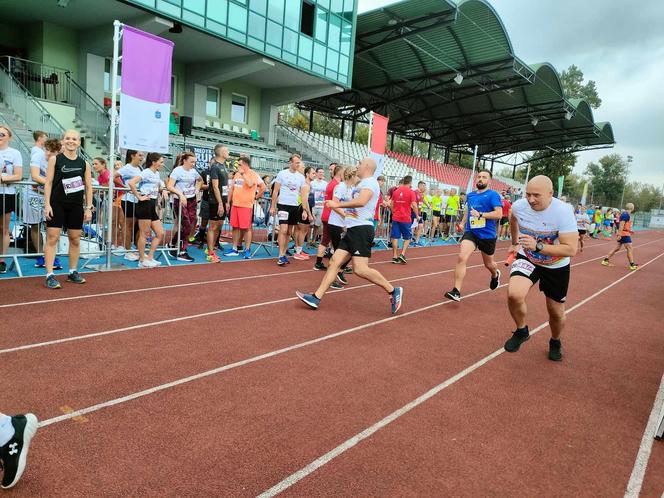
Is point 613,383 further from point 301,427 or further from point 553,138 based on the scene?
point 553,138

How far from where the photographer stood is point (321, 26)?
75.8 ft

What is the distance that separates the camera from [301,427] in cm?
317

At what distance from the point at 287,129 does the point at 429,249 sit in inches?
614

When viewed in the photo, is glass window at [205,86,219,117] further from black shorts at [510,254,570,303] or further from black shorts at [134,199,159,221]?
black shorts at [510,254,570,303]

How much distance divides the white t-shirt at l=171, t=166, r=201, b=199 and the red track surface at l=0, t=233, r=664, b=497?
2.87 meters

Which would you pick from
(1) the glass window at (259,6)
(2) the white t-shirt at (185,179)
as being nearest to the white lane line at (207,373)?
(2) the white t-shirt at (185,179)

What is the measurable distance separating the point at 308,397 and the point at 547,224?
282cm

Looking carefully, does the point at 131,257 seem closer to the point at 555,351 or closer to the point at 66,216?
the point at 66,216

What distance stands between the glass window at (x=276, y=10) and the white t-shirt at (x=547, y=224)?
63.8 ft

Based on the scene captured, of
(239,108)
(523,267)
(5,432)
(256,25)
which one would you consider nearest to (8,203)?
(5,432)

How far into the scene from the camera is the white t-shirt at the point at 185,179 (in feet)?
29.1

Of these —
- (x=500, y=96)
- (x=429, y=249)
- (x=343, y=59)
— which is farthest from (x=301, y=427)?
(x=500, y=96)

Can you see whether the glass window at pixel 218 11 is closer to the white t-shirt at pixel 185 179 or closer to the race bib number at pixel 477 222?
the white t-shirt at pixel 185 179

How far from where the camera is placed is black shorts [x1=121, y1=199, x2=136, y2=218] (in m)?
8.61
